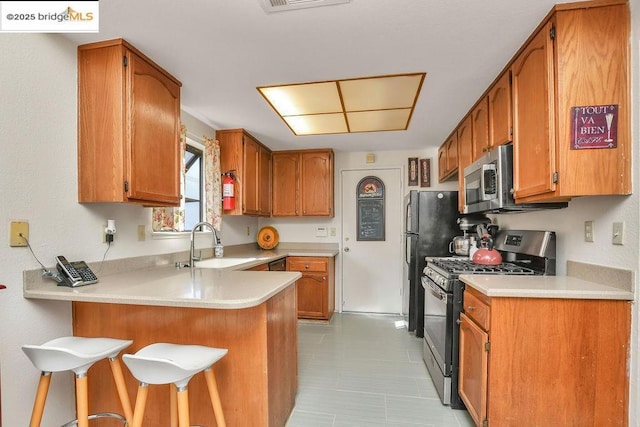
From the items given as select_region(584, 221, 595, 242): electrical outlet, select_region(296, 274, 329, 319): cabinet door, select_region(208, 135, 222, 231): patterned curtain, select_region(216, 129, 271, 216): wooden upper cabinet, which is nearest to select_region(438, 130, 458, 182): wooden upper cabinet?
select_region(584, 221, 595, 242): electrical outlet

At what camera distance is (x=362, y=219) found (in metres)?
4.11

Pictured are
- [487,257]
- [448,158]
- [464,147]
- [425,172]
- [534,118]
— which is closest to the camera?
[534,118]

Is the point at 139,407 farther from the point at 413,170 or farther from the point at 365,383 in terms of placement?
the point at 413,170

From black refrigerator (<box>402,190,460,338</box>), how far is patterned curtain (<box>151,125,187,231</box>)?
228cm

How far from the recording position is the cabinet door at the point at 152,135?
5.54ft

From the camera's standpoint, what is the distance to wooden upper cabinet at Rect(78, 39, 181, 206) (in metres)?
1.66

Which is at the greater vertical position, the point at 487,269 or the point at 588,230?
the point at 588,230

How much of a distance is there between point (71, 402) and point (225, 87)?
2.12 metres

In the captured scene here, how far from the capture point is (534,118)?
1.61 m

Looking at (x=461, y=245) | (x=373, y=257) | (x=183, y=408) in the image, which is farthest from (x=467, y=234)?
(x=183, y=408)

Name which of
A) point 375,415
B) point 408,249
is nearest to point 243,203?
point 408,249

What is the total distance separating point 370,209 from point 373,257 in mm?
652

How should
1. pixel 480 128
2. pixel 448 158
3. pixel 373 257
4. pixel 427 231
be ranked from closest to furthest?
1. pixel 480 128
2. pixel 427 231
3. pixel 448 158
4. pixel 373 257

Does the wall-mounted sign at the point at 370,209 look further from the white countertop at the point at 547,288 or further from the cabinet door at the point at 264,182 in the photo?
the white countertop at the point at 547,288
